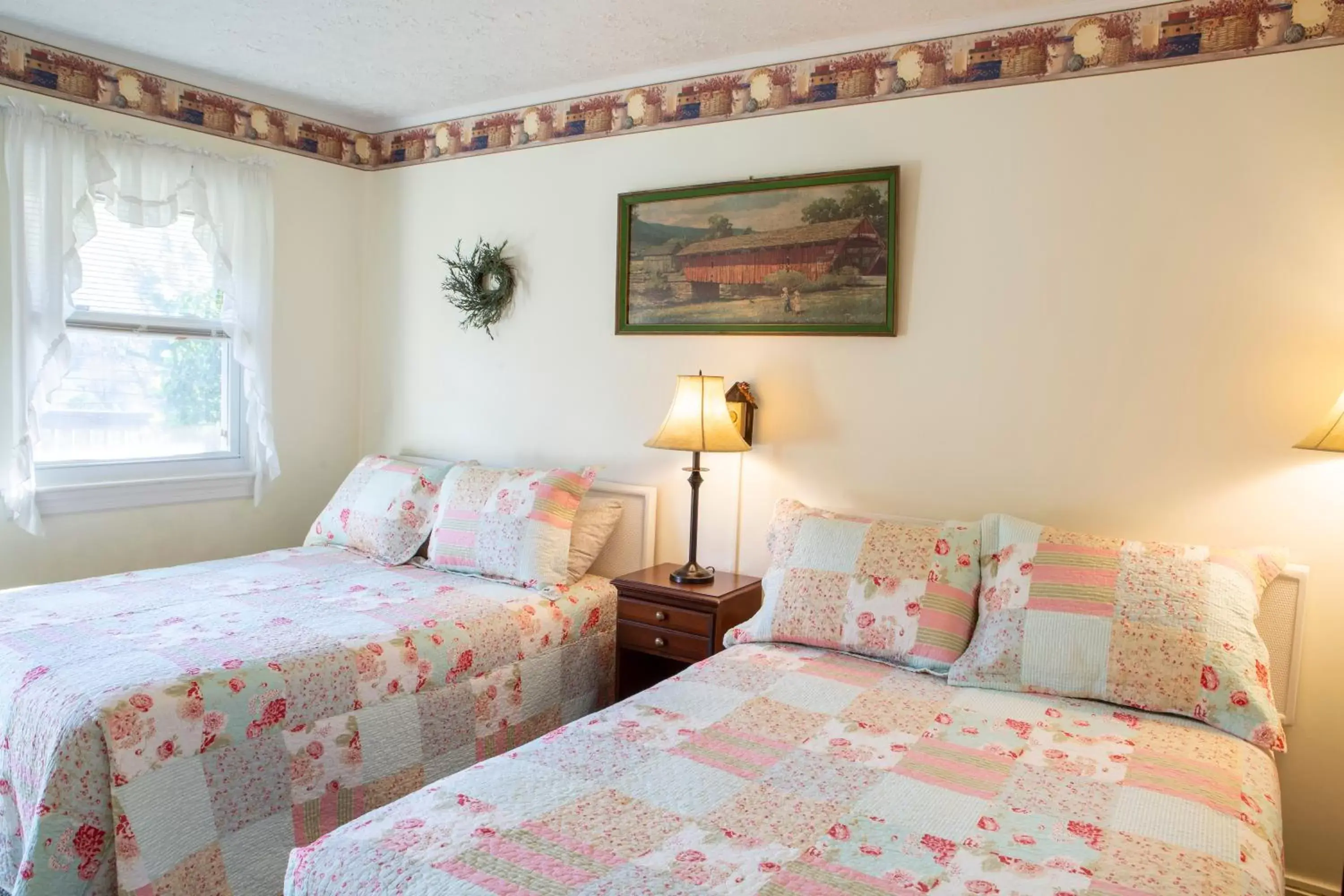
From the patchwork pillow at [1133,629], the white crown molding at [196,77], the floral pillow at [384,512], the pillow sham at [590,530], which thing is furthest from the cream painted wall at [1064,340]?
the white crown molding at [196,77]

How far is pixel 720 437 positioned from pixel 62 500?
7.96 ft

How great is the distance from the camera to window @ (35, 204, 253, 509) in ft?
10.9

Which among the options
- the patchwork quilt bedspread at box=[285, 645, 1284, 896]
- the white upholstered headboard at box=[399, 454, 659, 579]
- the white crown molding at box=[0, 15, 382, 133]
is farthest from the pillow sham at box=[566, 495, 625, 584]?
the white crown molding at box=[0, 15, 382, 133]

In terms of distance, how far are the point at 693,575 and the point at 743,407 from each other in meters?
0.61

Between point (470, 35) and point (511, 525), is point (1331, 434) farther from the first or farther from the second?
point (470, 35)

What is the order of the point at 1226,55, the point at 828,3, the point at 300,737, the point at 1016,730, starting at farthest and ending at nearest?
the point at 828,3, the point at 1226,55, the point at 300,737, the point at 1016,730

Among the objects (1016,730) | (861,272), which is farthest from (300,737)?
(861,272)

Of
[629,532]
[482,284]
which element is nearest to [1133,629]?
[629,532]

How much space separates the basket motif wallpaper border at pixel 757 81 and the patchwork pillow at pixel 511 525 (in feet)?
4.57

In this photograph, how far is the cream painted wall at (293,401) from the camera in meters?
3.41

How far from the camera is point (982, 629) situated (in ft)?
7.68

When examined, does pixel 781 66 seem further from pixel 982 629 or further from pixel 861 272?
pixel 982 629

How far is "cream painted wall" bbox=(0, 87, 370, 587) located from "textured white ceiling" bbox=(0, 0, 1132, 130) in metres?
0.36

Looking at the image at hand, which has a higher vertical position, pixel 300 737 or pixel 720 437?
pixel 720 437
